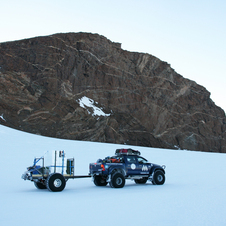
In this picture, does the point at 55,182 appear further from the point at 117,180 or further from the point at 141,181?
the point at 141,181

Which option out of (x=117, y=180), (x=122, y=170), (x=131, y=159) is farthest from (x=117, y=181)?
(x=131, y=159)

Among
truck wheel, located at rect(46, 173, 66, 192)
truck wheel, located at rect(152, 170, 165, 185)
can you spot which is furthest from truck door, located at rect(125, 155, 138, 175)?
truck wheel, located at rect(46, 173, 66, 192)

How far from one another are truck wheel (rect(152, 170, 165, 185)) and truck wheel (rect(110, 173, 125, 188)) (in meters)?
1.77

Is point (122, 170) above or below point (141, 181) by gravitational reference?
above

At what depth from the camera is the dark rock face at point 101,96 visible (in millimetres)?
61469

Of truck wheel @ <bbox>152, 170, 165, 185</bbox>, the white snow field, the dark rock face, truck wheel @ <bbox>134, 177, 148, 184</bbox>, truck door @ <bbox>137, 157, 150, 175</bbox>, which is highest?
the dark rock face

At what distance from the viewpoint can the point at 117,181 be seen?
12.4m

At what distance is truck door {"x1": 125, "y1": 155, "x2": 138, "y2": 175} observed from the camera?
13.1m

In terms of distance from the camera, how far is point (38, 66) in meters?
67.3

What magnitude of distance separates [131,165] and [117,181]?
113 cm

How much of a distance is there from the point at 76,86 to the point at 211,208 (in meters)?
62.6

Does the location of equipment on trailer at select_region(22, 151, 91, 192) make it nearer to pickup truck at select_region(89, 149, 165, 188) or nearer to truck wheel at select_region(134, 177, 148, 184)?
Answer: pickup truck at select_region(89, 149, 165, 188)

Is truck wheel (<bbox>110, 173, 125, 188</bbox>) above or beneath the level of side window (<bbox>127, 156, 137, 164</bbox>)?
beneath

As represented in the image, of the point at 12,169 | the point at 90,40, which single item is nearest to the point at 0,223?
the point at 12,169
